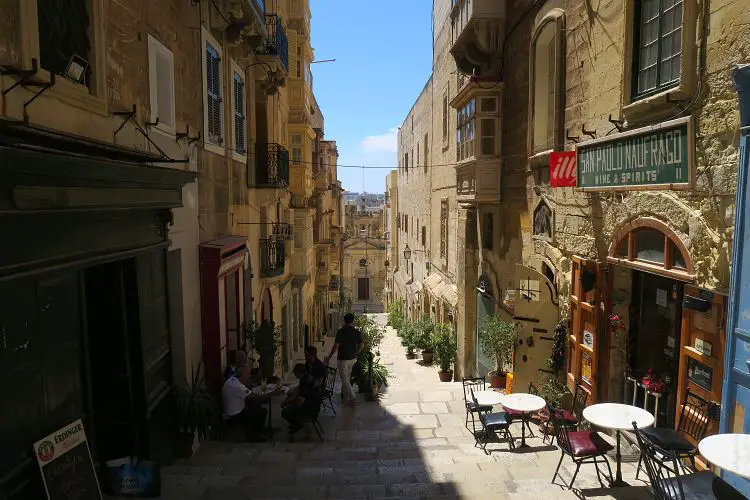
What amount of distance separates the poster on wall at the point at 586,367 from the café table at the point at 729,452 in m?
3.89

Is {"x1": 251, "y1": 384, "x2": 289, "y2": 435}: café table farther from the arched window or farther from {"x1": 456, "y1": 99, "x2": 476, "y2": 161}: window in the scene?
{"x1": 456, "y1": 99, "x2": 476, "y2": 161}: window

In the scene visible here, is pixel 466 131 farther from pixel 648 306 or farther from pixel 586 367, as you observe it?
pixel 586 367

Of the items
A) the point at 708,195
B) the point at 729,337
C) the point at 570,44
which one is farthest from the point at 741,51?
the point at 570,44

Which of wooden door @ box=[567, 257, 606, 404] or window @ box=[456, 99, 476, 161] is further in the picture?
window @ box=[456, 99, 476, 161]

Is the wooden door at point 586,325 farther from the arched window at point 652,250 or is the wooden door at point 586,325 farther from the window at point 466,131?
the window at point 466,131

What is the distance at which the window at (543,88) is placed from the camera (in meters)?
10.8

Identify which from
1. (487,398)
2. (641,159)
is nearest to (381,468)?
(487,398)

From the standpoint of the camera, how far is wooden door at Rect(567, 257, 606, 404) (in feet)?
27.3

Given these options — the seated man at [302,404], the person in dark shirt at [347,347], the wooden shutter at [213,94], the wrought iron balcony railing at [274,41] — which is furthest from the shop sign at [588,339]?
the wrought iron balcony railing at [274,41]

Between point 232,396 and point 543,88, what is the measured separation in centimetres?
793

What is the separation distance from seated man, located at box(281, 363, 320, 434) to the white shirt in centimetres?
67

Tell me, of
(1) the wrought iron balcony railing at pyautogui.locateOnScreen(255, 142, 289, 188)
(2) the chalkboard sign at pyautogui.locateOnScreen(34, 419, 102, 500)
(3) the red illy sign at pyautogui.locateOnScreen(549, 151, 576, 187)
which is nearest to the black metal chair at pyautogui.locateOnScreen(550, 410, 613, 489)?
(3) the red illy sign at pyautogui.locateOnScreen(549, 151, 576, 187)

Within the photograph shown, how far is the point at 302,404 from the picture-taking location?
8500 millimetres

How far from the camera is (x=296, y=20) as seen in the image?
21141mm
